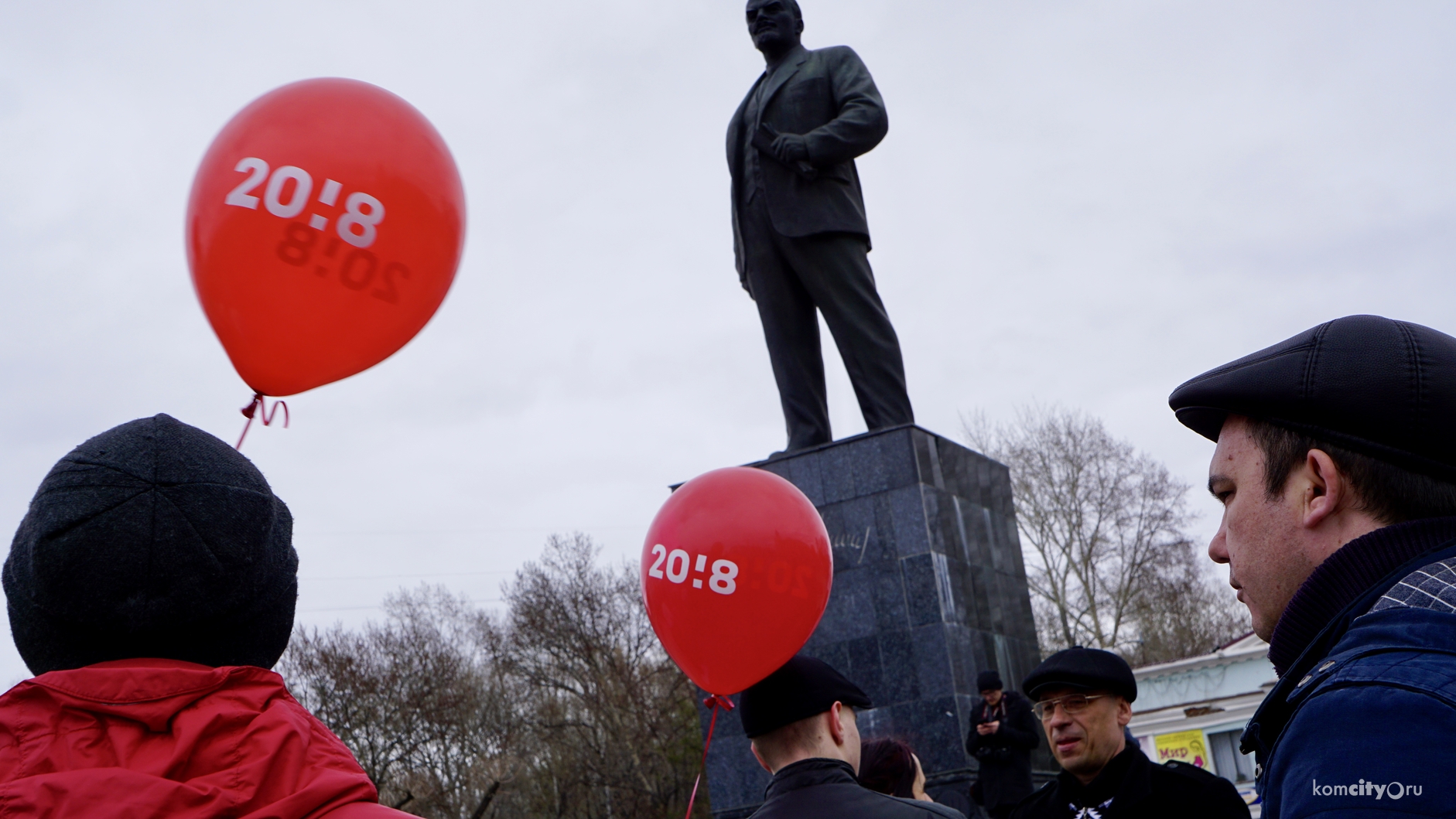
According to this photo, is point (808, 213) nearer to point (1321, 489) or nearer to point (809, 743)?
point (809, 743)

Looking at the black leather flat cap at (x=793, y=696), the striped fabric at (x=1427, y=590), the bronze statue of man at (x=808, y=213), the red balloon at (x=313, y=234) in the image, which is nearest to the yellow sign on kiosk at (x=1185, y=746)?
the bronze statue of man at (x=808, y=213)

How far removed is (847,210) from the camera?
714 centimetres

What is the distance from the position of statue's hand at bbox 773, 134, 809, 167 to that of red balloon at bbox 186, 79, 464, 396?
416cm

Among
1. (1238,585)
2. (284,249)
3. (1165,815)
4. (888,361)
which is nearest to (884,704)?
(888,361)

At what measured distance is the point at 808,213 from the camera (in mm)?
7109

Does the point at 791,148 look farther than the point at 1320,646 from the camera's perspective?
Yes

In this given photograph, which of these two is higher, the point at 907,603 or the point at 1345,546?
the point at 907,603

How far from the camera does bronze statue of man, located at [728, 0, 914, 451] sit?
274 inches

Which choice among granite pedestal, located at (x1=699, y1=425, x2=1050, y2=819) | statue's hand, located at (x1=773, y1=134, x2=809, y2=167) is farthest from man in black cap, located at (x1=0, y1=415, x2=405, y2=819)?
statue's hand, located at (x1=773, y1=134, x2=809, y2=167)

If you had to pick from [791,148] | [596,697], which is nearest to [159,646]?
[791,148]

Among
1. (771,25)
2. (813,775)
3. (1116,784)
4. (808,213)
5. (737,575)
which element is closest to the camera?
(813,775)

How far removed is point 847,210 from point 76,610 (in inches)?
240

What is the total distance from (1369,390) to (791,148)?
5.70m

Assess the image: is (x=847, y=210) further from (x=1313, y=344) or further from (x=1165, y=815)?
(x=1313, y=344)
